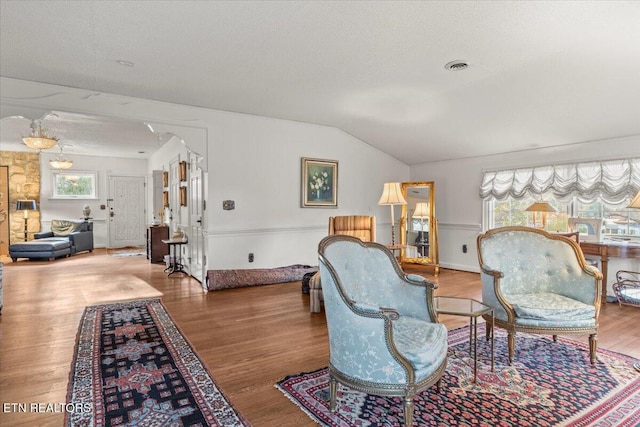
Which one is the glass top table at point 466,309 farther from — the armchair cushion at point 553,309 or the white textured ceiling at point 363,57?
the white textured ceiling at point 363,57

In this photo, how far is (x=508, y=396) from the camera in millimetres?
2258

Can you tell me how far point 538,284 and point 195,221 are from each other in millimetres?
4859

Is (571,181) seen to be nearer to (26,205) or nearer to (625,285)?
(625,285)

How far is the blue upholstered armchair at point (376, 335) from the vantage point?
1.85 m

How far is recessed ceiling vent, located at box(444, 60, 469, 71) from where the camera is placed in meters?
3.48

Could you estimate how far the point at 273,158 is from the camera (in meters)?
5.68

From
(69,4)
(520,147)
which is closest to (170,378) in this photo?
(69,4)

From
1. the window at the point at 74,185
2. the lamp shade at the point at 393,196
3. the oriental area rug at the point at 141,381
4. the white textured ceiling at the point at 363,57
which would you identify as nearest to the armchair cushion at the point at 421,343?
the oriental area rug at the point at 141,381

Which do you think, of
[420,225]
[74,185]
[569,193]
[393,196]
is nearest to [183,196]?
[393,196]

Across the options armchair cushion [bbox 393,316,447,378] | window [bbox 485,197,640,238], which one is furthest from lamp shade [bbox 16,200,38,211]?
window [bbox 485,197,640,238]

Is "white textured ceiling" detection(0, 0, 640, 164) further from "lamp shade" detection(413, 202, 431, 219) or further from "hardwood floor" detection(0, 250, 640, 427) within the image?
"hardwood floor" detection(0, 250, 640, 427)

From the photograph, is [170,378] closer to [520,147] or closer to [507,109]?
[507,109]

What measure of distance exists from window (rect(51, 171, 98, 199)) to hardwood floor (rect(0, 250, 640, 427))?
382 cm

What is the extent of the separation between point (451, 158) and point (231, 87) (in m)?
4.30
